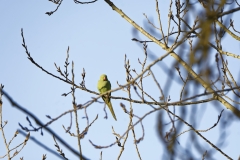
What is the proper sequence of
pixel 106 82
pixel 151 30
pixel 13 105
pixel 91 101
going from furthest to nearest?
pixel 106 82
pixel 151 30
pixel 91 101
pixel 13 105

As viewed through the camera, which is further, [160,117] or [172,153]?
[160,117]

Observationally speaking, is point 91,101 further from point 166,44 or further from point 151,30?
point 151,30

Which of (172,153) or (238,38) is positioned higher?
(238,38)

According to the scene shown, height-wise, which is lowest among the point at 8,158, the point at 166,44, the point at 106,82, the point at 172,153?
the point at 172,153

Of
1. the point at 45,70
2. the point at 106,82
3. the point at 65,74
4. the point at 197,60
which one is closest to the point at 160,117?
the point at 197,60

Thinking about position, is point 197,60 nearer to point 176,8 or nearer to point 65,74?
point 176,8

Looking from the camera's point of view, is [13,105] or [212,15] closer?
[13,105]

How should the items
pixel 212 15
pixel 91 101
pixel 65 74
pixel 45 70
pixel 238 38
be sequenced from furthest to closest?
→ pixel 65 74
pixel 45 70
pixel 238 38
pixel 91 101
pixel 212 15

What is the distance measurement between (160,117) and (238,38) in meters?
2.47

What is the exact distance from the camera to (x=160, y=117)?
133 centimetres

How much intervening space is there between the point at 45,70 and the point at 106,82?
4.52 meters

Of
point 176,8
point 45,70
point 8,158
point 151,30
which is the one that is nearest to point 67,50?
point 45,70

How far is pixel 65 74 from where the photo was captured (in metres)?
4.45

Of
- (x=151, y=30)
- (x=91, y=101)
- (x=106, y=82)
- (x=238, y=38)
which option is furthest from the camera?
(x=106, y=82)
